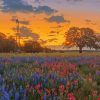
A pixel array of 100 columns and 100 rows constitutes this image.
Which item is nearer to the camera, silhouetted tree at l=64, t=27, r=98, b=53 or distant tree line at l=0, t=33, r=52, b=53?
distant tree line at l=0, t=33, r=52, b=53

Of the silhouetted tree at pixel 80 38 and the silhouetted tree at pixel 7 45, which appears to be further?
the silhouetted tree at pixel 80 38

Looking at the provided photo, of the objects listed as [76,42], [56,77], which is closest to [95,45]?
[76,42]

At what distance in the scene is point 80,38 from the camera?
295 feet

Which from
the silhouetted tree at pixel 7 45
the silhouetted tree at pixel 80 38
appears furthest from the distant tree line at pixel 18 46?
the silhouetted tree at pixel 80 38

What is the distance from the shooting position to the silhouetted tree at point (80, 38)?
88.8 meters

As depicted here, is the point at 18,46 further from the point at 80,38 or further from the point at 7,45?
the point at 80,38

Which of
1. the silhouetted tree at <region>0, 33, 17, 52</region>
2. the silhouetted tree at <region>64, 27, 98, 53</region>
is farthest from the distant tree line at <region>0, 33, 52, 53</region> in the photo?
the silhouetted tree at <region>64, 27, 98, 53</region>

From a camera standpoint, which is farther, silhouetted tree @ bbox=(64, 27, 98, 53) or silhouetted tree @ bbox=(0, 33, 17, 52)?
silhouetted tree @ bbox=(64, 27, 98, 53)

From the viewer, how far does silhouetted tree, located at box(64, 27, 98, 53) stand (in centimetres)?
8875

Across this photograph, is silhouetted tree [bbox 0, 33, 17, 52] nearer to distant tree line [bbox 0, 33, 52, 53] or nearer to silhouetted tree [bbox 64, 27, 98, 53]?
distant tree line [bbox 0, 33, 52, 53]

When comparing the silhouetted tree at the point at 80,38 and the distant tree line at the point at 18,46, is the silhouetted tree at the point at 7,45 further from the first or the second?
the silhouetted tree at the point at 80,38

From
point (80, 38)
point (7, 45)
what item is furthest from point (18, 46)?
point (80, 38)

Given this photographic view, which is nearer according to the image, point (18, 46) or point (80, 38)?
point (18, 46)

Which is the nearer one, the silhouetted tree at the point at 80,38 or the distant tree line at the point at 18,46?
the distant tree line at the point at 18,46
